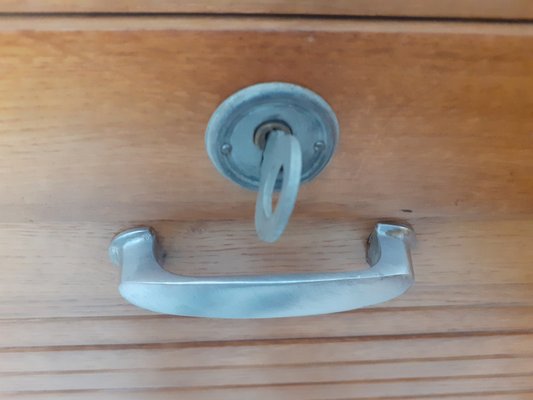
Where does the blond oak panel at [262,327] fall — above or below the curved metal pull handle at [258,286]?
below

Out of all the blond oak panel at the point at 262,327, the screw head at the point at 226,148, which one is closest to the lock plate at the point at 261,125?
the screw head at the point at 226,148

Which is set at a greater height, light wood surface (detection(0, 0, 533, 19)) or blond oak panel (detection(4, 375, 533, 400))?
light wood surface (detection(0, 0, 533, 19))

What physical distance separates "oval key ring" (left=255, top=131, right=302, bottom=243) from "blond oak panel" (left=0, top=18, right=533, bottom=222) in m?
0.02

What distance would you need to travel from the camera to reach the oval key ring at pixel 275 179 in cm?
18

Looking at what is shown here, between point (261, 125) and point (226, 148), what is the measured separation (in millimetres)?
15

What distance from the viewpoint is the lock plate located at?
7.8 inches

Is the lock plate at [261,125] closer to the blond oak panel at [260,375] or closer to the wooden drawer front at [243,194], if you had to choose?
the wooden drawer front at [243,194]

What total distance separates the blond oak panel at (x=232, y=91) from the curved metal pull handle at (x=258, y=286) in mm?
16

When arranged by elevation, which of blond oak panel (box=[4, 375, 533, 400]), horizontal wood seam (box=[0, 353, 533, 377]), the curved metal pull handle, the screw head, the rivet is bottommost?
blond oak panel (box=[4, 375, 533, 400])

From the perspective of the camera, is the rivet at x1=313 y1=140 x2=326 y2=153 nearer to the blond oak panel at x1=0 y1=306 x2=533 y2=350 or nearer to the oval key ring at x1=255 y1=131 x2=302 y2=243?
the oval key ring at x1=255 y1=131 x2=302 y2=243

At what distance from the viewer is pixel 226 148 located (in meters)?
0.21

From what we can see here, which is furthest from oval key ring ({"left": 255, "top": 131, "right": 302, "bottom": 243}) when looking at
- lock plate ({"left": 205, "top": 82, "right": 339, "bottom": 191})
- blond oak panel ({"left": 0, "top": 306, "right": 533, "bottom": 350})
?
blond oak panel ({"left": 0, "top": 306, "right": 533, "bottom": 350})

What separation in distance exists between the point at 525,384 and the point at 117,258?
28 centimetres

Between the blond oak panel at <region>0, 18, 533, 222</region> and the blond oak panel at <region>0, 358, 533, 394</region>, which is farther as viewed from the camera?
the blond oak panel at <region>0, 358, 533, 394</region>
